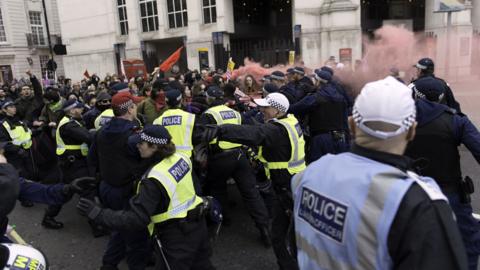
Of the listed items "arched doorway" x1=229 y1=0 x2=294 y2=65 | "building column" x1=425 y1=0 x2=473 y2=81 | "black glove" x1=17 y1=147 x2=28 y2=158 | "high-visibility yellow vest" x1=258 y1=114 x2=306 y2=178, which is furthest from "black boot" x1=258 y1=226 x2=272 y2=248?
"arched doorway" x1=229 y1=0 x2=294 y2=65

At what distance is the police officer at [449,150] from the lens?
3365 millimetres

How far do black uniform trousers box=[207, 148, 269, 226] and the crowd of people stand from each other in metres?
0.01

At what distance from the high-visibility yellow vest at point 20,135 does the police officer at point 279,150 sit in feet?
15.3

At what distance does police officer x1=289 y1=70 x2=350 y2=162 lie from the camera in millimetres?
5898

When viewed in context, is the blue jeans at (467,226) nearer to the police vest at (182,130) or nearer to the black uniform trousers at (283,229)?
the black uniform trousers at (283,229)

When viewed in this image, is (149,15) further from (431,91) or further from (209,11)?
(431,91)

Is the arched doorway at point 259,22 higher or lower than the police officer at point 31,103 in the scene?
higher

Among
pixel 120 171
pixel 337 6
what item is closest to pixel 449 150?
pixel 120 171

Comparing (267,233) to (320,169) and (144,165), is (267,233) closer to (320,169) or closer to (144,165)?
(144,165)

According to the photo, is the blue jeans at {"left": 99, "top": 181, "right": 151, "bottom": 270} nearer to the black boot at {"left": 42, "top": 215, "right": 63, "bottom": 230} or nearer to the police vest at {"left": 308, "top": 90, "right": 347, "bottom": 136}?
the black boot at {"left": 42, "top": 215, "right": 63, "bottom": 230}

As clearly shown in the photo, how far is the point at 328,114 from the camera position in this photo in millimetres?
5887

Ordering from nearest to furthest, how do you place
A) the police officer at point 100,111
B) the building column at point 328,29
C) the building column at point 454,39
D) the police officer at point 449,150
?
the police officer at point 449,150
the police officer at point 100,111
the building column at point 454,39
the building column at point 328,29

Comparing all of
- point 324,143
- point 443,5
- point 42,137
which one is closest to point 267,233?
point 324,143

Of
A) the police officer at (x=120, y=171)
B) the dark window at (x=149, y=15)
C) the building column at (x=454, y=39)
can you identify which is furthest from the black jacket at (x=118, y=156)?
the dark window at (x=149, y=15)
